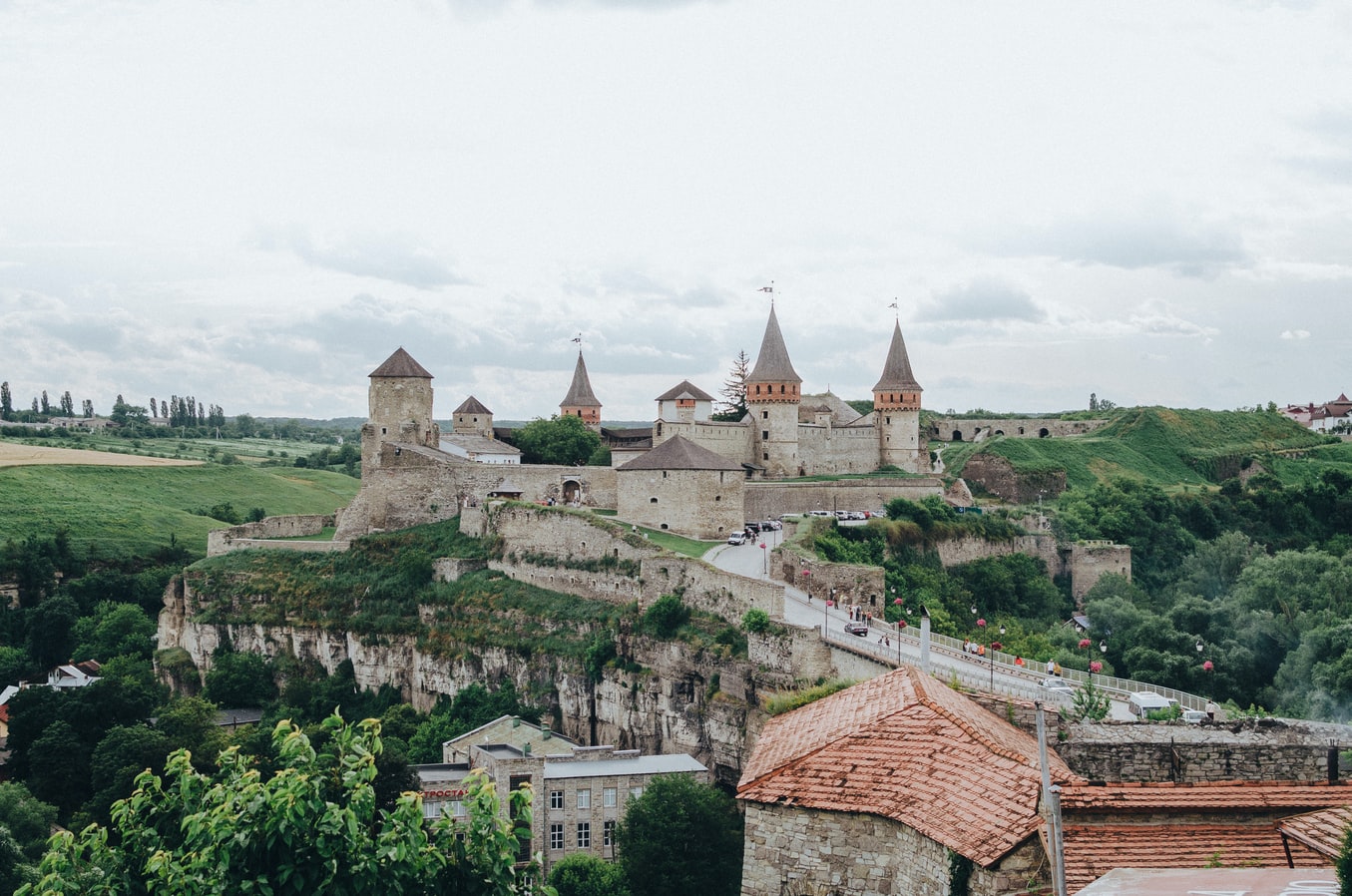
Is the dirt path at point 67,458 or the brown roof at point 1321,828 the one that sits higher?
the dirt path at point 67,458

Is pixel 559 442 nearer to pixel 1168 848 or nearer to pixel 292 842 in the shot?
pixel 292 842

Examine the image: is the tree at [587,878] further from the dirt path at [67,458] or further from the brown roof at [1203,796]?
the dirt path at [67,458]

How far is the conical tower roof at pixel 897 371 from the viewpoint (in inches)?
2857

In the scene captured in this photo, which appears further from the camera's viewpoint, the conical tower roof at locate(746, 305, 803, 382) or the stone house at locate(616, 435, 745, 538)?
the conical tower roof at locate(746, 305, 803, 382)

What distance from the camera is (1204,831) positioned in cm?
1186

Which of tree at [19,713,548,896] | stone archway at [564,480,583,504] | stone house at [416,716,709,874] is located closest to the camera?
tree at [19,713,548,896]

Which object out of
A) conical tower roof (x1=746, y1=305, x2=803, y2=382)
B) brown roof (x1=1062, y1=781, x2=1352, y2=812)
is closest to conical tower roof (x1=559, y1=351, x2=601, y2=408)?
conical tower roof (x1=746, y1=305, x2=803, y2=382)

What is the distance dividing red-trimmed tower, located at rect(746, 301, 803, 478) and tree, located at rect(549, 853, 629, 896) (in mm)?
35370

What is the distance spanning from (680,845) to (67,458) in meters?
100

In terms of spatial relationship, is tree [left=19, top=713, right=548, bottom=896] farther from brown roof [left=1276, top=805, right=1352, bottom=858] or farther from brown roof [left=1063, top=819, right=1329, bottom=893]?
brown roof [left=1276, top=805, right=1352, bottom=858]

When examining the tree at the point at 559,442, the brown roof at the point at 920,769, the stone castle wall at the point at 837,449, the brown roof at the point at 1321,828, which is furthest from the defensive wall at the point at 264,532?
the brown roof at the point at 1321,828

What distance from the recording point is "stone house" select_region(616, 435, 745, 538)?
52281mm

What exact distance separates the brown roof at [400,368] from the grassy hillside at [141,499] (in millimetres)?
39173

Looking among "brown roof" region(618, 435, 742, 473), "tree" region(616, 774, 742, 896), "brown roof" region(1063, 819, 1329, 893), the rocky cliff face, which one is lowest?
"tree" region(616, 774, 742, 896)
